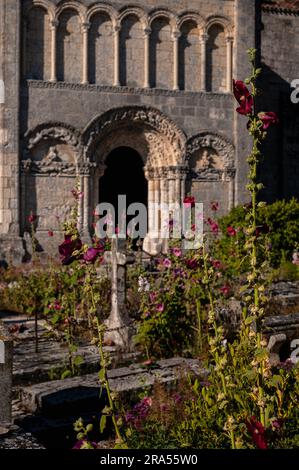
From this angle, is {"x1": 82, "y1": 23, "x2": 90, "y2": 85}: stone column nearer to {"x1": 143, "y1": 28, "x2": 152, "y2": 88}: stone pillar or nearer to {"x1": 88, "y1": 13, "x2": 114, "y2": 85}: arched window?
{"x1": 88, "y1": 13, "x2": 114, "y2": 85}: arched window

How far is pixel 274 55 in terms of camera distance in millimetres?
19406

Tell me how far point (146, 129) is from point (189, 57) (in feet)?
6.46

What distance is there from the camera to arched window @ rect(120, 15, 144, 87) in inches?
635

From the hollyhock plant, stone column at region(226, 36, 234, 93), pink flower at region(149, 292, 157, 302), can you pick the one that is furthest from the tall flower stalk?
stone column at region(226, 36, 234, 93)

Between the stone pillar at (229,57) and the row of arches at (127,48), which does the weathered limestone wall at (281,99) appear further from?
the row of arches at (127,48)

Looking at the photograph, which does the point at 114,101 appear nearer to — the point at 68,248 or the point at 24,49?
the point at 24,49

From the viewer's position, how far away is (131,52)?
16188 mm

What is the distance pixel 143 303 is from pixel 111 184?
12.2 m

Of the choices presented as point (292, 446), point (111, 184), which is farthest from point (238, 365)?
point (111, 184)

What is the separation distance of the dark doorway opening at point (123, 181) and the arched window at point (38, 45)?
435 cm

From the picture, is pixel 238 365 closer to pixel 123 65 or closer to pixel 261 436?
pixel 261 436

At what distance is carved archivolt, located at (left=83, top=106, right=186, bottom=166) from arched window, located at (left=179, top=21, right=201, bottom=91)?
1015 millimetres

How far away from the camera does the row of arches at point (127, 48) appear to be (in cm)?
1558

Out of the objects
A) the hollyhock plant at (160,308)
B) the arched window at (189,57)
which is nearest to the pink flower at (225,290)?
the hollyhock plant at (160,308)
